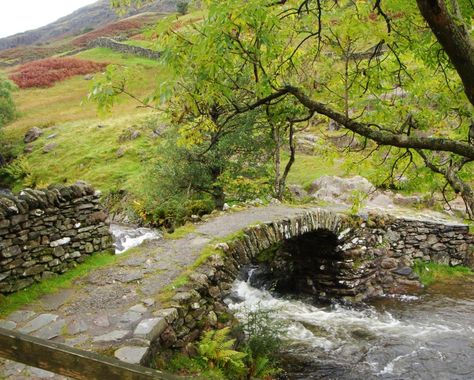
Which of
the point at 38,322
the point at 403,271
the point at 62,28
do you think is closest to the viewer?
the point at 38,322

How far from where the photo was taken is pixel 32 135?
36562 mm

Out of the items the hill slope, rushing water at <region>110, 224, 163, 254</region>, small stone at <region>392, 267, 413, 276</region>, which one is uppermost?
the hill slope

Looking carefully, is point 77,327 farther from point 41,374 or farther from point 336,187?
point 336,187

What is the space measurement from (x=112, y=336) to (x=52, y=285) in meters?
2.86

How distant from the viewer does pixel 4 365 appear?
5.88 meters

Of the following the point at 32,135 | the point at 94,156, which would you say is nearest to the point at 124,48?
the point at 32,135

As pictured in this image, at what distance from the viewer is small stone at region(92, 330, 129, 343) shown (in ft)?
21.5

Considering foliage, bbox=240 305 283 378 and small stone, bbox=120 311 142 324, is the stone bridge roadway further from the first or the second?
foliage, bbox=240 305 283 378

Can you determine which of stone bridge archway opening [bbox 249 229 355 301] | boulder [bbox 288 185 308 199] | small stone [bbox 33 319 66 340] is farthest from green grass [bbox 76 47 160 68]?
small stone [bbox 33 319 66 340]

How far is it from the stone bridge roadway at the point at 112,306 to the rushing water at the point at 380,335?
2417 millimetres

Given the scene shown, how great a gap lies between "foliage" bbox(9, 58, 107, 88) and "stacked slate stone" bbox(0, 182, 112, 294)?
4491 cm

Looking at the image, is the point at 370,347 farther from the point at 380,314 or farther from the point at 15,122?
the point at 15,122

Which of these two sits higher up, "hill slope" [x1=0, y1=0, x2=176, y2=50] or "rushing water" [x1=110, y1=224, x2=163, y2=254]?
"hill slope" [x1=0, y1=0, x2=176, y2=50]

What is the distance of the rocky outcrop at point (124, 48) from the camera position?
5434cm
